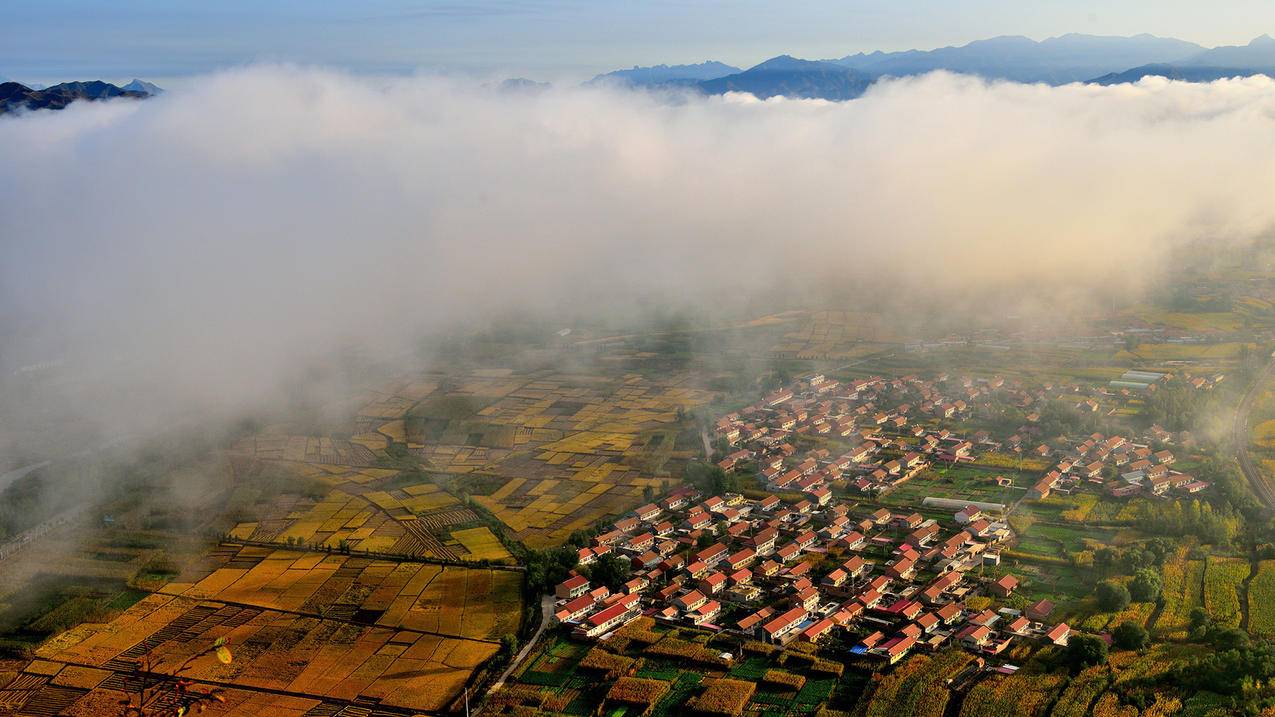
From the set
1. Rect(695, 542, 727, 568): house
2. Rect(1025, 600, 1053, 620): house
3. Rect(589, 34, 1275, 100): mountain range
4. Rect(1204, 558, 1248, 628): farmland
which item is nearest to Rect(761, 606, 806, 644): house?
Rect(695, 542, 727, 568): house

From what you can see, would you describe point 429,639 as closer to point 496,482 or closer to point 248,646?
point 248,646

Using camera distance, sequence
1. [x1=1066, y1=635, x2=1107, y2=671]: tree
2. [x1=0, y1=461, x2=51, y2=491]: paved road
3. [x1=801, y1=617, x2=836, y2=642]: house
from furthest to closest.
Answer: [x1=0, y1=461, x2=51, y2=491]: paved road < [x1=801, y1=617, x2=836, y2=642]: house < [x1=1066, y1=635, x2=1107, y2=671]: tree

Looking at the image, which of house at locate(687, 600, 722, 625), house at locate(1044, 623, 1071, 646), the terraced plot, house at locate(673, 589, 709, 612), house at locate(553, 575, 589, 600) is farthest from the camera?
house at locate(553, 575, 589, 600)

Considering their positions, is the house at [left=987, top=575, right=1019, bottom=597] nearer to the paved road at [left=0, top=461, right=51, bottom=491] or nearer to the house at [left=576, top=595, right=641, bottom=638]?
the house at [left=576, top=595, right=641, bottom=638]

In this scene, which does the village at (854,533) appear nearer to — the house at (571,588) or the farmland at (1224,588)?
the house at (571,588)

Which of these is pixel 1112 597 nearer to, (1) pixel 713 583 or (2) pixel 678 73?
(1) pixel 713 583

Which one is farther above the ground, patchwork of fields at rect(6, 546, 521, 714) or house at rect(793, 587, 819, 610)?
house at rect(793, 587, 819, 610)

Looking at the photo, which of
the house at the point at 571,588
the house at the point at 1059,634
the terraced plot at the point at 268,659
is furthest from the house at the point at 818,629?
the terraced plot at the point at 268,659
